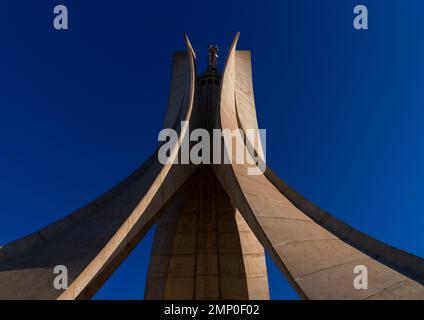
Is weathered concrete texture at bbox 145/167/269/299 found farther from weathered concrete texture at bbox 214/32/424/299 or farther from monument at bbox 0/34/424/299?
weathered concrete texture at bbox 214/32/424/299

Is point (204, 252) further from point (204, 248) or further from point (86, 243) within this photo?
point (86, 243)

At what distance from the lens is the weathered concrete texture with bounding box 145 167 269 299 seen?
970cm

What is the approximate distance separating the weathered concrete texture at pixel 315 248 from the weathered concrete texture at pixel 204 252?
391 centimetres

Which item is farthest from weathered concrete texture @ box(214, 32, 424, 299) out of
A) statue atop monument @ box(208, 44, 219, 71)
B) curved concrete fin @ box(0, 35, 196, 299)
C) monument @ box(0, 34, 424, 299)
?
statue atop monument @ box(208, 44, 219, 71)

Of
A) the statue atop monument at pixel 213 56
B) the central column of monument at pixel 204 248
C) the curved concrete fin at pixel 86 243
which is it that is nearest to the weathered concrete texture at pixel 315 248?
the curved concrete fin at pixel 86 243

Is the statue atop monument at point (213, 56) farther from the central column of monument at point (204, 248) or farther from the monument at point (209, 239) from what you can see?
the central column of monument at point (204, 248)

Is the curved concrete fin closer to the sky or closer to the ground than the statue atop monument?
closer to the ground

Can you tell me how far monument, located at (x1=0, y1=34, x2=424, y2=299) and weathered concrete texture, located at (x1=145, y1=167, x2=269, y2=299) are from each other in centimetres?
4

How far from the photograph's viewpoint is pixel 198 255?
10.2 meters

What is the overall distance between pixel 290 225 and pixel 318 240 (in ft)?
1.59

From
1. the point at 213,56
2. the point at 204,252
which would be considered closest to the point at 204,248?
the point at 204,252

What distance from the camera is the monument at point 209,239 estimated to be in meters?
3.42
